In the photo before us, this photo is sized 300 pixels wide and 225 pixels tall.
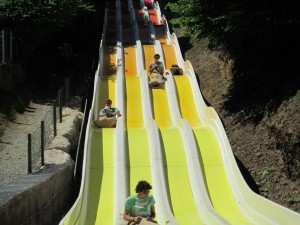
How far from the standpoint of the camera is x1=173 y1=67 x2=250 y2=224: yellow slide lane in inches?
389

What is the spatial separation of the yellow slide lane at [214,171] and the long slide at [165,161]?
0.07 ft

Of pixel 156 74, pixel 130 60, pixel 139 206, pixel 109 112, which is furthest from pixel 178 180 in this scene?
pixel 130 60

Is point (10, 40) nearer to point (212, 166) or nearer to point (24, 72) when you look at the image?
point (24, 72)

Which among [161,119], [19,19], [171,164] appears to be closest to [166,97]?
[161,119]

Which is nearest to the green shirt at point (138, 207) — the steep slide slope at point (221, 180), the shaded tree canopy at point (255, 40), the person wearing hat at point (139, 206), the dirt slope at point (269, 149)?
the person wearing hat at point (139, 206)

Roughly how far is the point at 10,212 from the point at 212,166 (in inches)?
229

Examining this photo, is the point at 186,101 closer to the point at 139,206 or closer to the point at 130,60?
the point at 130,60

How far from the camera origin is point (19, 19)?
17.2 metres

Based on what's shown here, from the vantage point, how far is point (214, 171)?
11.2 m

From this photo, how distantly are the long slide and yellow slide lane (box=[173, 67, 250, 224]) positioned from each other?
0.02m

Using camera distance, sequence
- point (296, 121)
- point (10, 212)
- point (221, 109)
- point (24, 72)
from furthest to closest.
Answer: point (24, 72) → point (221, 109) → point (296, 121) → point (10, 212)

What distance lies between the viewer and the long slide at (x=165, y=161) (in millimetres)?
9422

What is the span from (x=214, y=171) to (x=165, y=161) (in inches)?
48.9

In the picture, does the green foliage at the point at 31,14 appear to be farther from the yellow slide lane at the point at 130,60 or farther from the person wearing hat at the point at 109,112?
the person wearing hat at the point at 109,112
